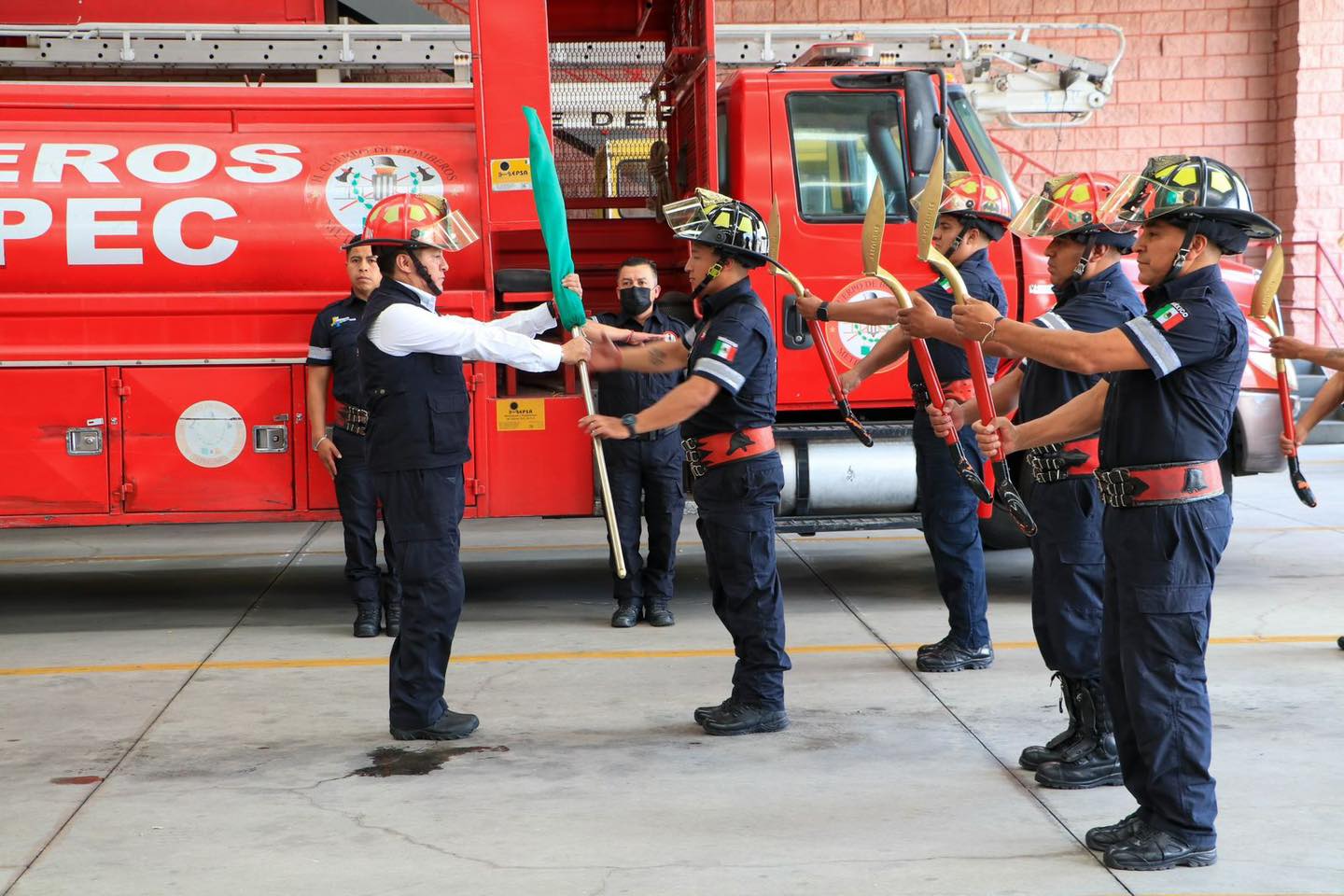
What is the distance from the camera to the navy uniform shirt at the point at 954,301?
609 centimetres

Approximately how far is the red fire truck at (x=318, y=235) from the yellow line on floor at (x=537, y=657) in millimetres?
822

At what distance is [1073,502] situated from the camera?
488 cm

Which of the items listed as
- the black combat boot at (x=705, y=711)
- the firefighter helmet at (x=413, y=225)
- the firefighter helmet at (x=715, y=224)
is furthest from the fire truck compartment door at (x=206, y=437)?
the black combat boot at (x=705, y=711)

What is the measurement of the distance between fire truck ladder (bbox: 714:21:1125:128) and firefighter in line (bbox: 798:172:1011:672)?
77.4 inches

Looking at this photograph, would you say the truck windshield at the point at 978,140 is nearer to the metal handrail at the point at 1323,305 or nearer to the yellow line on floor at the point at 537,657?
the yellow line on floor at the point at 537,657

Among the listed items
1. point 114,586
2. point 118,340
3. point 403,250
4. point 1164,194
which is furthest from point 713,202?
point 114,586

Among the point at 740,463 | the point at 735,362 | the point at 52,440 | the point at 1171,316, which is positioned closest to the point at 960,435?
the point at 740,463

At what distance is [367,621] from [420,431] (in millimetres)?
2258

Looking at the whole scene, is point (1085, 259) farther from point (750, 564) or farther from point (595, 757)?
point (595, 757)

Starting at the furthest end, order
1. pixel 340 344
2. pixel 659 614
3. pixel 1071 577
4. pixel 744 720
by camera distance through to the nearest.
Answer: pixel 659 614 → pixel 340 344 → pixel 744 720 → pixel 1071 577

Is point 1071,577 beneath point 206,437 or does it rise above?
beneath

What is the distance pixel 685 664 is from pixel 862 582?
2.36 meters

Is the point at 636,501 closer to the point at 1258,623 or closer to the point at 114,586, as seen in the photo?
the point at 1258,623

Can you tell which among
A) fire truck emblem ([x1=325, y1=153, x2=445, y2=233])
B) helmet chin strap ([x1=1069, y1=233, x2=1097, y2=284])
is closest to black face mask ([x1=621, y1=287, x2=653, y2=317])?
fire truck emblem ([x1=325, y1=153, x2=445, y2=233])
